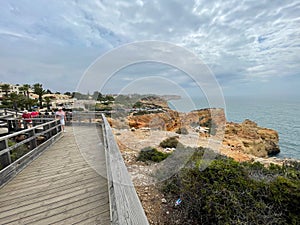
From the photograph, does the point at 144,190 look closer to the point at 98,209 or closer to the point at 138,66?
the point at 98,209

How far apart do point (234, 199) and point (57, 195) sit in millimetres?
3087

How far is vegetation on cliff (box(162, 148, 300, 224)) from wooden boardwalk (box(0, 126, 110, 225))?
1.63 meters

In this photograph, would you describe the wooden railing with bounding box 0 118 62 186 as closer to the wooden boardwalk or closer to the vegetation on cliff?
the wooden boardwalk

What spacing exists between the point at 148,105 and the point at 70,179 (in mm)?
14270

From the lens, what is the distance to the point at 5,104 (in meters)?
28.9

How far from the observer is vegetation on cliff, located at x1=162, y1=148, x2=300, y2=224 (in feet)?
8.45

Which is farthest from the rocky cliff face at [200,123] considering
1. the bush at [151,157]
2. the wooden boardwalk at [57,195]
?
the wooden boardwalk at [57,195]

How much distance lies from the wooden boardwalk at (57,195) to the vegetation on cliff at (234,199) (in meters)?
1.63

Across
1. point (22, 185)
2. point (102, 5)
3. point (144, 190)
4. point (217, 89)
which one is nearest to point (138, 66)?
point (102, 5)

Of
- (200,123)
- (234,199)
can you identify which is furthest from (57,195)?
(200,123)

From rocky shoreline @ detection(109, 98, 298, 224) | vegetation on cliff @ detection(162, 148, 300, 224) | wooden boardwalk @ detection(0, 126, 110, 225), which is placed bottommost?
rocky shoreline @ detection(109, 98, 298, 224)

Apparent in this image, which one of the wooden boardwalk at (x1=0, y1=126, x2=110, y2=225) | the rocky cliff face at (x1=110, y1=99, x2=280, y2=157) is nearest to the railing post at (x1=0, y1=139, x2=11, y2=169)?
the wooden boardwalk at (x1=0, y1=126, x2=110, y2=225)

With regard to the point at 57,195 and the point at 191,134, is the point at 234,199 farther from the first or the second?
the point at 191,134

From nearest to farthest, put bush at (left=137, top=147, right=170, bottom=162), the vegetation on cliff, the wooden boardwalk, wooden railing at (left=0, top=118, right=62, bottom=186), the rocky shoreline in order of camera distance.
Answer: the wooden boardwalk
the vegetation on cliff
wooden railing at (left=0, top=118, right=62, bottom=186)
bush at (left=137, top=147, right=170, bottom=162)
the rocky shoreline
